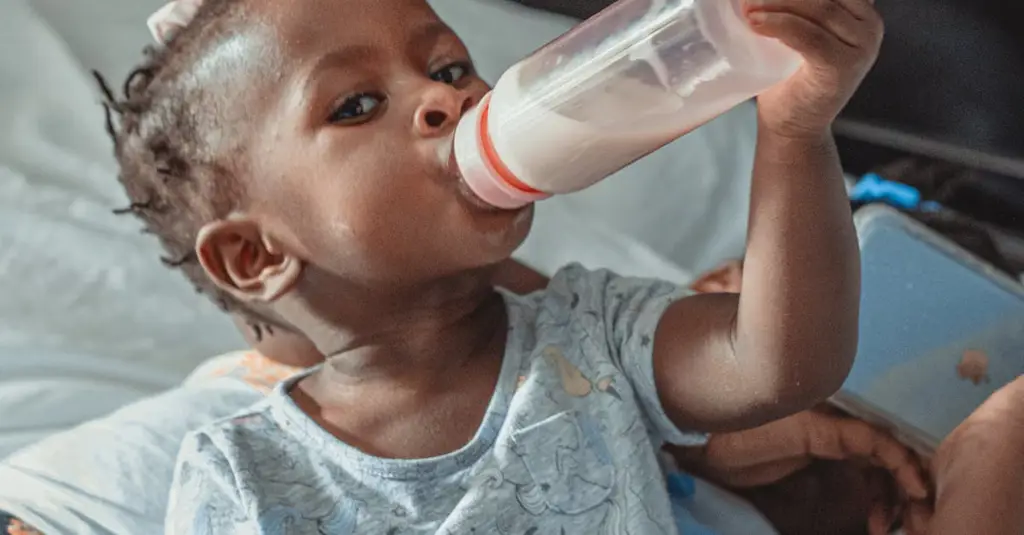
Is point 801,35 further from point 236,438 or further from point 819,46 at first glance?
point 236,438

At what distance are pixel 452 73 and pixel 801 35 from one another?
0.32 metres

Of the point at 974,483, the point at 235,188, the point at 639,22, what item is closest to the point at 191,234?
the point at 235,188

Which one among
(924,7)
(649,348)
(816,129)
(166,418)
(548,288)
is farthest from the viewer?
(924,7)

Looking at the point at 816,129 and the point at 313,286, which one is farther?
the point at 313,286

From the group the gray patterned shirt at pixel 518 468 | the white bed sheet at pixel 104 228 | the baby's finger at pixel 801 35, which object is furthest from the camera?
the white bed sheet at pixel 104 228

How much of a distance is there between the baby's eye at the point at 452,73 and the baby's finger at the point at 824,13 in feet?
0.96

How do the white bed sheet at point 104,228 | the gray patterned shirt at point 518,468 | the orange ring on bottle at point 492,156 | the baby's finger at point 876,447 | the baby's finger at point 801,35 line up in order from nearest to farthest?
the baby's finger at point 801,35, the orange ring on bottle at point 492,156, the gray patterned shirt at point 518,468, the baby's finger at point 876,447, the white bed sheet at point 104,228

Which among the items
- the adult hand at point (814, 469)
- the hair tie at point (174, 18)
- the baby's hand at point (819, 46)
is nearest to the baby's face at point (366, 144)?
the hair tie at point (174, 18)

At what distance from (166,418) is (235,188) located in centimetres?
35

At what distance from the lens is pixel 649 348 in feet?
2.56

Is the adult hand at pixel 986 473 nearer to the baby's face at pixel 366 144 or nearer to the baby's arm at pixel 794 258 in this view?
the baby's arm at pixel 794 258

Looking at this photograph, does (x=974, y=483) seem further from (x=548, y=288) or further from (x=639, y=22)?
(x=639, y=22)

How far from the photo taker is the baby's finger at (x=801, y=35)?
1.79ft

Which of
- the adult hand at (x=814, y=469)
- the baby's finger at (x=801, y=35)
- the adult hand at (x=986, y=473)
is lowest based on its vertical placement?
the adult hand at (x=814, y=469)
